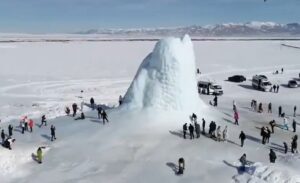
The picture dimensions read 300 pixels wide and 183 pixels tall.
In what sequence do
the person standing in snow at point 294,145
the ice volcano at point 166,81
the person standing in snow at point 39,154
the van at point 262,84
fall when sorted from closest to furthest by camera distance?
the person standing in snow at point 39,154 < the person standing in snow at point 294,145 < the ice volcano at point 166,81 < the van at point 262,84

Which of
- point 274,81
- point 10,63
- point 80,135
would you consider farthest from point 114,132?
point 10,63

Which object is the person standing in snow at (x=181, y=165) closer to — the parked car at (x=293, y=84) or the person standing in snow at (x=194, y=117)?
the person standing in snow at (x=194, y=117)

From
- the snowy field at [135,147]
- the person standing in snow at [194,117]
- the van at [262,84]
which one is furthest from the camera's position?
the van at [262,84]

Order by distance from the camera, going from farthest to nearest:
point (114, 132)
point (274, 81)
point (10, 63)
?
1. point (10, 63)
2. point (274, 81)
3. point (114, 132)

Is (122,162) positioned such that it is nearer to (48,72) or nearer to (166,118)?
(166,118)

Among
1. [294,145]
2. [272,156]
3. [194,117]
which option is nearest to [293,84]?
[194,117]

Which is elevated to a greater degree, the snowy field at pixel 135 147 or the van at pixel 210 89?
the snowy field at pixel 135 147

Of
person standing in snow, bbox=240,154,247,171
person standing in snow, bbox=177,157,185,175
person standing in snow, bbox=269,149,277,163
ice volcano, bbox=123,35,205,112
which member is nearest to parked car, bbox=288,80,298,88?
ice volcano, bbox=123,35,205,112

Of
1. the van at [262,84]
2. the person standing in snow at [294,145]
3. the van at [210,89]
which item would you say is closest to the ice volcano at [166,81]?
the person standing in snow at [294,145]
